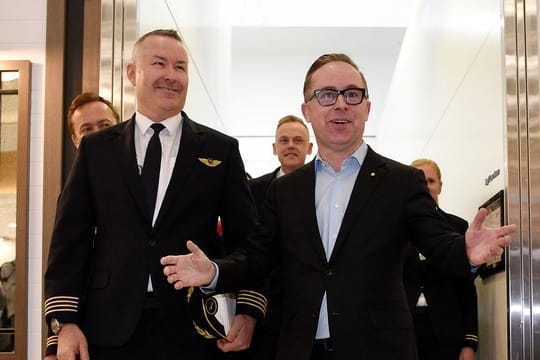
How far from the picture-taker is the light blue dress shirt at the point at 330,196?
266 cm

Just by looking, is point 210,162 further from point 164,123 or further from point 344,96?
point 344,96

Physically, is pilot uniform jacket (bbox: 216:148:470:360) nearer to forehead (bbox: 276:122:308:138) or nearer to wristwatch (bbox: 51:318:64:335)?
wristwatch (bbox: 51:318:64:335)

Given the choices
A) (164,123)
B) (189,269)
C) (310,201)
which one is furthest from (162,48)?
(189,269)

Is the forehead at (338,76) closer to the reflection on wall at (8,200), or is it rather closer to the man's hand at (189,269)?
the man's hand at (189,269)

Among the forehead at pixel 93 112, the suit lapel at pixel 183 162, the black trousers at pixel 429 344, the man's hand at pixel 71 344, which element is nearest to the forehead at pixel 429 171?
the black trousers at pixel 429 344

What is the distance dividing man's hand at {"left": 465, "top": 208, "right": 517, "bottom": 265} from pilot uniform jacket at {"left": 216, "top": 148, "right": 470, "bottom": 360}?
33mm

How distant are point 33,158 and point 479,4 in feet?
9.01

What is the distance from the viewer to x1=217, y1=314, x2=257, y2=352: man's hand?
2783 millimetres

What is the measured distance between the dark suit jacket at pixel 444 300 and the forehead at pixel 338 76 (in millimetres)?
1798

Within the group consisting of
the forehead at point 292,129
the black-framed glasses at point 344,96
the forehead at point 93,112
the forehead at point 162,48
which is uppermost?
the forehead at point 292,129

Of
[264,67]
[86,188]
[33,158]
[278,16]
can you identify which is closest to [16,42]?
[33,158]

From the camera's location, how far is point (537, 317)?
3869 mm

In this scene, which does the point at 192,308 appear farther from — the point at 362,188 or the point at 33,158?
the point at 33,158

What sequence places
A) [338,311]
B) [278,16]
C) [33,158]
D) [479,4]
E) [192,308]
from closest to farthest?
1. [338,311]
2. [192,308]
3. [33,158]
4. [479,4]
5. [278,16]
